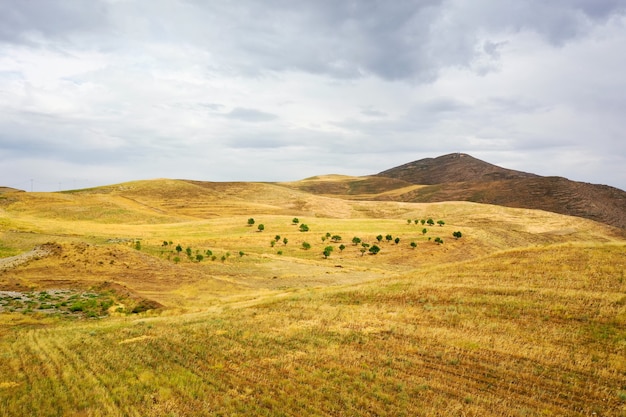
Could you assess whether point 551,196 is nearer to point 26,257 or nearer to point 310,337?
point 310,337

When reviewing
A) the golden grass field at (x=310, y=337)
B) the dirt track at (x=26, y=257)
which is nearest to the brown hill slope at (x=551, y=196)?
the golden grass field at (x=310, y=337)

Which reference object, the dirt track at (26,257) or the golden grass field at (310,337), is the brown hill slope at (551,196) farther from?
the dirt track at (26,257)

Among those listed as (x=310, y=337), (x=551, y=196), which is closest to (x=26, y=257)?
(x=310, y=337)

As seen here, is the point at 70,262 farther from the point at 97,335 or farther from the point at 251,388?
the point at 251,388

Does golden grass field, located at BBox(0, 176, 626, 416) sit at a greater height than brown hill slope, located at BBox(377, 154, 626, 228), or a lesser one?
lesser

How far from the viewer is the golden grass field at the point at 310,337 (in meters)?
13.5

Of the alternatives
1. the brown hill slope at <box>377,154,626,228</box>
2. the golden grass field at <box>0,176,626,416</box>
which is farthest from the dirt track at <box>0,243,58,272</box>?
the brown hill slope at <box>377,154,626,228</box>

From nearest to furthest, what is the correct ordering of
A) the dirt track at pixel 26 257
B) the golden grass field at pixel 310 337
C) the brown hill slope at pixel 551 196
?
the golden grass field at pixel 310 337 → the dirt track at pixel 26 257 → the brown hill slope at pixel 551 196

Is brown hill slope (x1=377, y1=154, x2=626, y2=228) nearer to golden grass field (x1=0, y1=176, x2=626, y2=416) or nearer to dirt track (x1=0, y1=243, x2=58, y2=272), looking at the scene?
golden grass field (x1=0, y1=176, x2=626, y2=416)

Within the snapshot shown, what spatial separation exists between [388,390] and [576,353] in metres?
8.95


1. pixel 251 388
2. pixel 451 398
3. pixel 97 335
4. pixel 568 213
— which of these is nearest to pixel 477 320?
pixel 451 398

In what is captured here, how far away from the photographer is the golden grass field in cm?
1349

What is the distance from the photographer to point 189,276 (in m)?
43.6

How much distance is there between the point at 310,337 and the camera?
19922 mm
